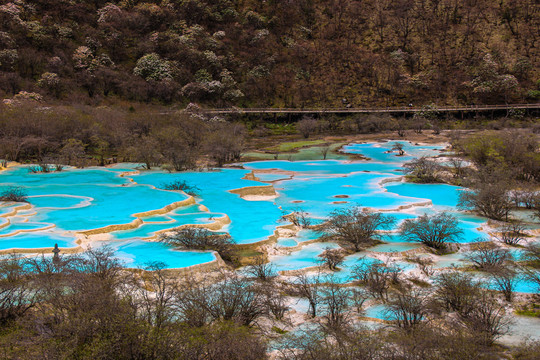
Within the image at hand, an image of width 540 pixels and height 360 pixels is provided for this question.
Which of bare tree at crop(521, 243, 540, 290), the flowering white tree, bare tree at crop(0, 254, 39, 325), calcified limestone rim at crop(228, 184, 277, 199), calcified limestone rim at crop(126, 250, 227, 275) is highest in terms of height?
the flowering white tree

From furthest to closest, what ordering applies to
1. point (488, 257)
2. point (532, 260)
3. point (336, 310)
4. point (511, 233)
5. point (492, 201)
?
point (492, 201) < point (511, 233) < point (532, 260) < point (488, 257) < point (336, 310)

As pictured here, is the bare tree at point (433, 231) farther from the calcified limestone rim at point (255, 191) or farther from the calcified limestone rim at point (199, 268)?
the calcified limestone rim at point (255, 191)

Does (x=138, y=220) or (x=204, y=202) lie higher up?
(x=138, y=220)

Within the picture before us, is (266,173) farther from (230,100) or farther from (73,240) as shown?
(230,100)

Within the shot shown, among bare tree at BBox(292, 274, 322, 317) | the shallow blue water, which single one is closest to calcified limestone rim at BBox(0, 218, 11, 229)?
the shallow blue water

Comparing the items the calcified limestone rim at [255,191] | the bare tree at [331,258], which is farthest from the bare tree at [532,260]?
the calcified limestone rim at [255,191]

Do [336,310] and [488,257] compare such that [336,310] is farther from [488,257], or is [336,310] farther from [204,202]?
[204,202]

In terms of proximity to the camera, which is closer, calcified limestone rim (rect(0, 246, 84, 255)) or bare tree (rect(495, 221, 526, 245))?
calcified limestone rim (rect(0, 246, 84, 255))

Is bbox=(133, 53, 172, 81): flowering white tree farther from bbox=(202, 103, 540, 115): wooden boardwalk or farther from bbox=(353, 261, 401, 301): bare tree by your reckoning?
bbox=(353, 261, 401, 301): bare tree

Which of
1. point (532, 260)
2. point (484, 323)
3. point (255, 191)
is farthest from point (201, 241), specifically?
point (532, 260)
